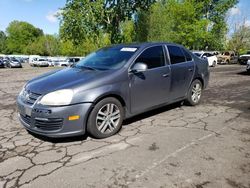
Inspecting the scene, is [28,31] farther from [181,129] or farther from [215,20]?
[181,129]

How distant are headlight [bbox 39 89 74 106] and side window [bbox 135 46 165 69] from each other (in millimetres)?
1558

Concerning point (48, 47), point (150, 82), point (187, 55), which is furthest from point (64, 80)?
point (48, 47)

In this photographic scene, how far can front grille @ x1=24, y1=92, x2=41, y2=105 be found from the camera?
416 centimetres

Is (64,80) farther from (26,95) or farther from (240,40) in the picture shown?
(240,40)

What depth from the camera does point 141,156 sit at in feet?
12.3

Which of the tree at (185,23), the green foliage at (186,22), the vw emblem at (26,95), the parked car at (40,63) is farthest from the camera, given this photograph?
the parked car at (40,63)

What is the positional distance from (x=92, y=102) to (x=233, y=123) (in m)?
2.93

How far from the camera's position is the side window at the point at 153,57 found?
5.14m

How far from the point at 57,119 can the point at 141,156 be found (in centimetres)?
137

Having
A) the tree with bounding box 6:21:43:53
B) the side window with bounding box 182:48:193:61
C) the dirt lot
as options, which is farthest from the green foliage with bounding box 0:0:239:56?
the tree with bounding box 6:21:43:53

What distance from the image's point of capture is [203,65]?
22.4 ft

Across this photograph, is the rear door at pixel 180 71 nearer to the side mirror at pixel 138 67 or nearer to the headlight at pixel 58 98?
the side mirror at pixel 138 67

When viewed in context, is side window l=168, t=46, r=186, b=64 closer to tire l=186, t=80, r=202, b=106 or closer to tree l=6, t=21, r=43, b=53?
tire l=186, t=80, r=202, b=106

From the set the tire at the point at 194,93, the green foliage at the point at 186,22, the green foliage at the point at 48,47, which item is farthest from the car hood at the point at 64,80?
the green foliage at the point at 48,47
